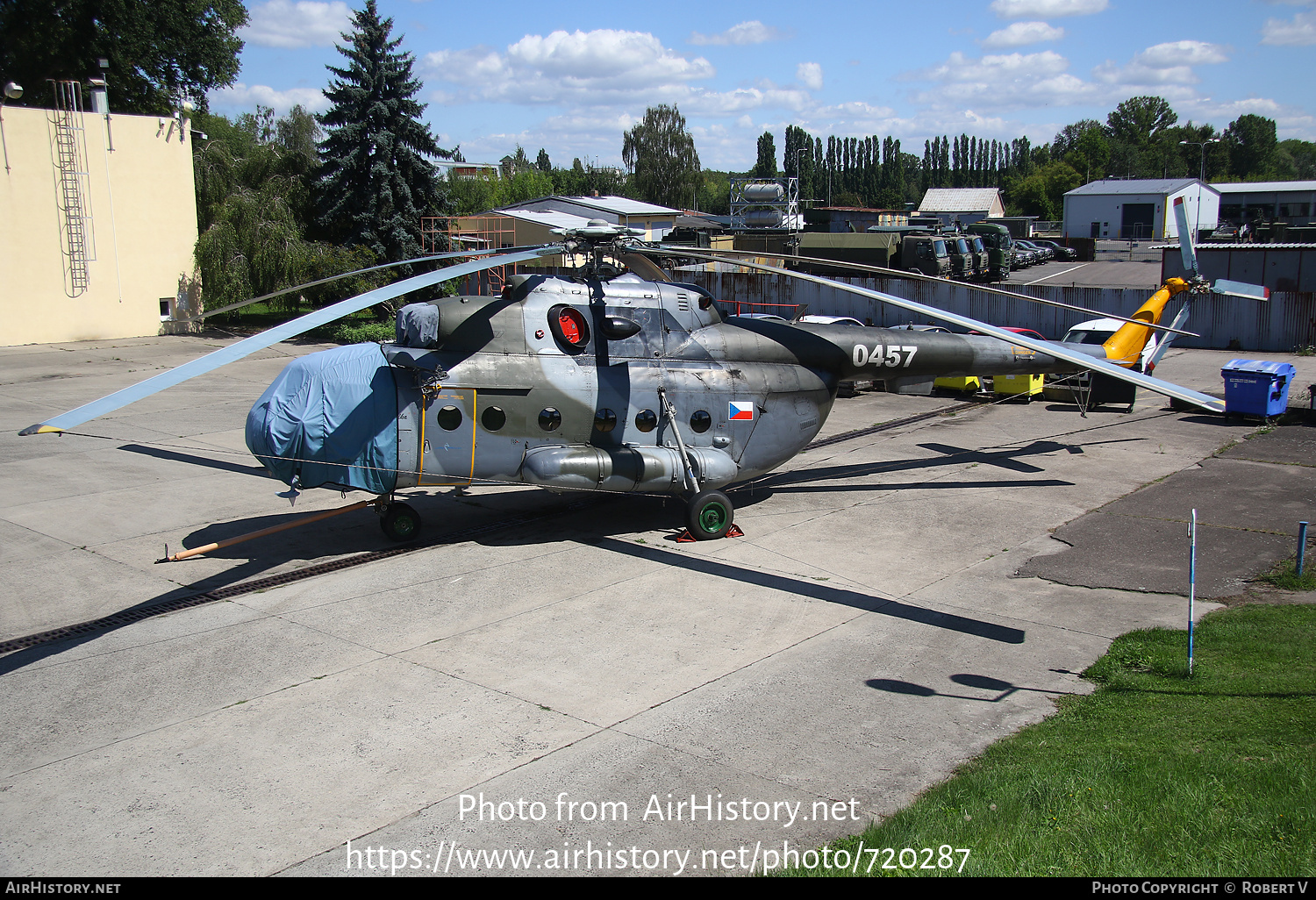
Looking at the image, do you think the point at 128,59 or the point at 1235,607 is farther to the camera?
the point at 128,59

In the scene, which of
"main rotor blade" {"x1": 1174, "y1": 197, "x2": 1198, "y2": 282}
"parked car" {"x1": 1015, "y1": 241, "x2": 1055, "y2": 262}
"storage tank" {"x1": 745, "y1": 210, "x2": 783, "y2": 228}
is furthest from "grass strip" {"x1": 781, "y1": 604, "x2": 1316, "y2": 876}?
"parked car" {"x1": 1015, "y1": 241, "x2": 1055, "y2": 262}

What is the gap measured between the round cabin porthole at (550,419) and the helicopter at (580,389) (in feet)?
0.05

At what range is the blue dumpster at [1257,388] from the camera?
18.9m

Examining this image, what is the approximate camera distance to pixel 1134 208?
78.7 metres

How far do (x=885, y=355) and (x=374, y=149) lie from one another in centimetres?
2916

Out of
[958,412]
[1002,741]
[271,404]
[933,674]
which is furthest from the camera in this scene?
[958,412]

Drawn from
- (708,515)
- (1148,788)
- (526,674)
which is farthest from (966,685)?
(708,515)

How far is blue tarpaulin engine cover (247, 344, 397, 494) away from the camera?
10914mm

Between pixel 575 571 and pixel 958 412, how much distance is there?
13.4 metres

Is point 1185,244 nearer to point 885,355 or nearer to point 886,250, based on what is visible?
point 885,355

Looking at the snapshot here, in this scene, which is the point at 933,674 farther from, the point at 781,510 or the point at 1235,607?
the point at 781,510

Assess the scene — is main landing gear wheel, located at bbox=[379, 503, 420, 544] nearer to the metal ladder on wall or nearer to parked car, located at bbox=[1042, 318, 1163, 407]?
parked car, located at bbox=[1042, 318, 1163, 407]

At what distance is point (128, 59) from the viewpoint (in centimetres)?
4306
